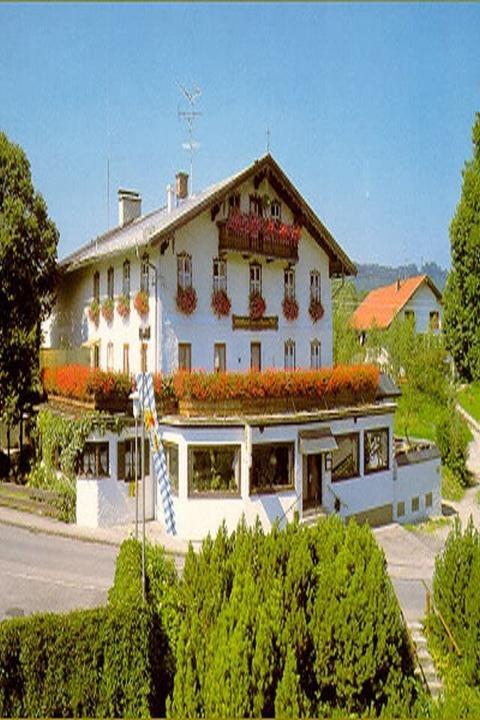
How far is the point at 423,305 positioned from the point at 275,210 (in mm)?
35925

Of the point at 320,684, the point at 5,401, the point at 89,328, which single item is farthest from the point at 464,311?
the point at 320,684

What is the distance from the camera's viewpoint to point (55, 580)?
61.8 ft

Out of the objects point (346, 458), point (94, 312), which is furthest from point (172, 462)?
point (94, 312)

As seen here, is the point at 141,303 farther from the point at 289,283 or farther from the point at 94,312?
the point at 289,283

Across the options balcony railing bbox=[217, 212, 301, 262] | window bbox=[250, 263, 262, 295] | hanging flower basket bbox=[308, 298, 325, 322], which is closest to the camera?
balcony railing bbox=[217, 212, 301, 262]

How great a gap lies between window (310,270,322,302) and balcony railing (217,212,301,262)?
7.17 ft

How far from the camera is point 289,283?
31.2 metres

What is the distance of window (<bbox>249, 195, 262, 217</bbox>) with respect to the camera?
2941 centimetres

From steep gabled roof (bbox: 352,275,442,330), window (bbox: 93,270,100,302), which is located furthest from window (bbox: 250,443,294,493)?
steep gabled roof (bbox: 352,275,442,330)

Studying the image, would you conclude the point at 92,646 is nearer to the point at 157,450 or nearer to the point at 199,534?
the point at 157,450

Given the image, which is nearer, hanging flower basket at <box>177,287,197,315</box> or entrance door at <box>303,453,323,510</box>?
entrance door at <box>303,453,323,510</box>

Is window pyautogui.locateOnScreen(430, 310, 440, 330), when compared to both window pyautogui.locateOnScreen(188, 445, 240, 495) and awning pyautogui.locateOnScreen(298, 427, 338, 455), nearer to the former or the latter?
awning pyautogui.locateOnScreen(298, 427, 338, 455)

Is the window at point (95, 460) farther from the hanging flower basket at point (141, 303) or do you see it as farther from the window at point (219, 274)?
the window at point (219, 274)

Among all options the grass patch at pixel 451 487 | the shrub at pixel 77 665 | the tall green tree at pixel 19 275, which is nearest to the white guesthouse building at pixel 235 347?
the tall green tree at pixel 19 275
